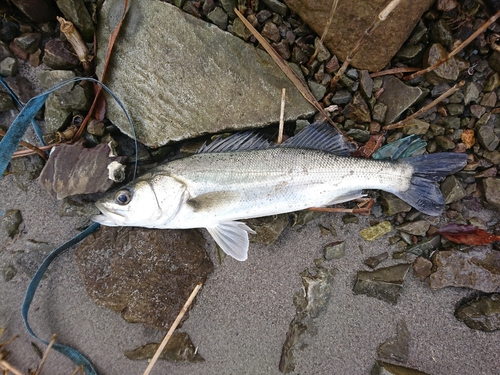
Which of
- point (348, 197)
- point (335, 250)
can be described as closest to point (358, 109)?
point (348, 197)

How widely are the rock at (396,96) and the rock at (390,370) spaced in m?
2.42

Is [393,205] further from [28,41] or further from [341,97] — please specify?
[28,41]

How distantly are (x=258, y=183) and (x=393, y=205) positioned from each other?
4.67ft

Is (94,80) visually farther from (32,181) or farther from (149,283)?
(149,283)

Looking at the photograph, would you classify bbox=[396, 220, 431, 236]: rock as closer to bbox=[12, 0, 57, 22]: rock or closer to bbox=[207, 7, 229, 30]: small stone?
bbox=[207, 7, 229, 30]: small stone

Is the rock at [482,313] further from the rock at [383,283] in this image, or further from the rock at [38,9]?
the rock at [38,9]

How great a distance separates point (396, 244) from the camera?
3416 millimetres

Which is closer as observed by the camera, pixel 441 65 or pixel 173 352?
pixel 441 65

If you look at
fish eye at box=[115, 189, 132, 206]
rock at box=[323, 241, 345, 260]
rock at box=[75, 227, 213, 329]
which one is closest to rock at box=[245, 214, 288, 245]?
rock at box=[323, 241, 345, 260]

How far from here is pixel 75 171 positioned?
10.5ft

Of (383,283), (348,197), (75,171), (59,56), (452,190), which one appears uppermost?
(59,56)

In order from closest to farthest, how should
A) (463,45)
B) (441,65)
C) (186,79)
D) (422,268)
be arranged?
(463,45) → (441,65) → (186,79) → (422,268)

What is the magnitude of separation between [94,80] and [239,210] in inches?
73.0

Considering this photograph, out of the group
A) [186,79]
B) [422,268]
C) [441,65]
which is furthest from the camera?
[422,268]
